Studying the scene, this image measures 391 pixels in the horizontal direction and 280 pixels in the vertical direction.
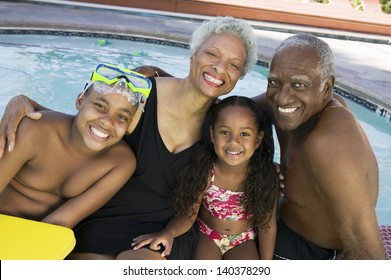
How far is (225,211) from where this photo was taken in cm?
311

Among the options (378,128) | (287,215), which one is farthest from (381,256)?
(378,128)

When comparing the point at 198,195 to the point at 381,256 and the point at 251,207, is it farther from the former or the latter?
the point at 381,256

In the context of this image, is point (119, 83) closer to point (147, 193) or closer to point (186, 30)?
point (147, 193)

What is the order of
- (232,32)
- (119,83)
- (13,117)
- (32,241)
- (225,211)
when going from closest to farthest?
(32,241) → (13,117) → (119,83) → (232,32) → (225,211)

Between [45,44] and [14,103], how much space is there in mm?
8091

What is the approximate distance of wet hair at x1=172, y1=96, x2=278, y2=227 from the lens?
2.97 meters

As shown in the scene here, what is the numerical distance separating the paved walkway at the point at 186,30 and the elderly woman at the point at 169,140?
6.10m

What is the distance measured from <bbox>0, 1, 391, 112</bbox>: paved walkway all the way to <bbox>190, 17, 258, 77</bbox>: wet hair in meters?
5.91

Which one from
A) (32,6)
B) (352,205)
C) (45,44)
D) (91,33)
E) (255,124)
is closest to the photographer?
(352,205)

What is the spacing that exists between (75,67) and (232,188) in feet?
24.0

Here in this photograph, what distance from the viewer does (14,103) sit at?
2.78m

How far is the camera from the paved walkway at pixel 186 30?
9.14m

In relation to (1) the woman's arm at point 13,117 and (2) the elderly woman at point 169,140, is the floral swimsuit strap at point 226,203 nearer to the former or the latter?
(2) the elderly woman at point 169,140

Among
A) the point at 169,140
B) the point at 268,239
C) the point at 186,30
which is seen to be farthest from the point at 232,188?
the point at 186,30
